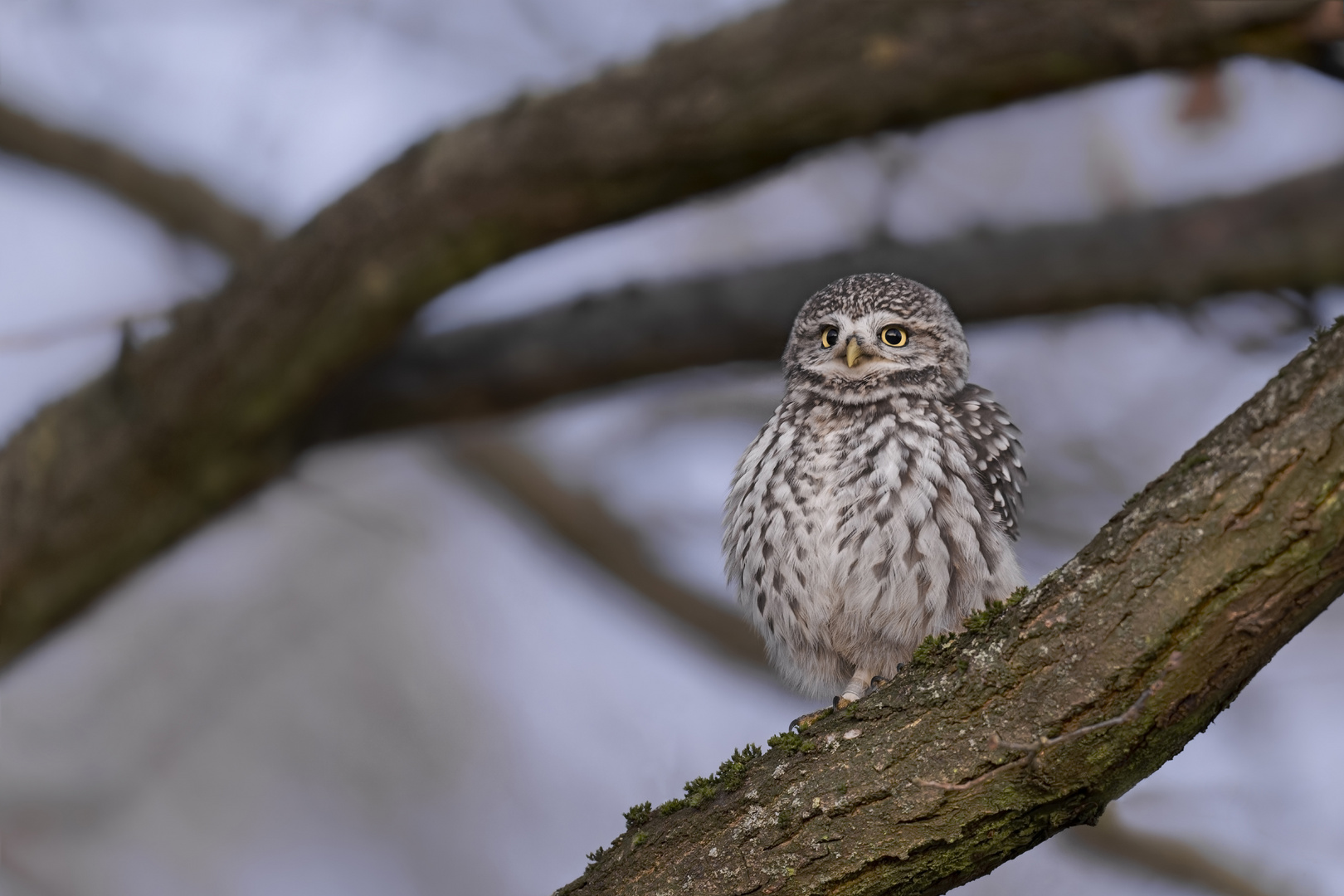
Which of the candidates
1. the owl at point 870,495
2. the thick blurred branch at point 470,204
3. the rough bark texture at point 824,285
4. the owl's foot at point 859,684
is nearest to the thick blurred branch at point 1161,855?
the owl's foot at point 859,684

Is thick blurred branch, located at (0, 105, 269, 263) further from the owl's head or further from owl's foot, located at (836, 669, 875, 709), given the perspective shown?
owl's foot, located at (836, 669, 875, 709)

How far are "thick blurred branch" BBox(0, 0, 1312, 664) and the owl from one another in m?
0.83

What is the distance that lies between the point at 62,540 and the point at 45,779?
3051 mm

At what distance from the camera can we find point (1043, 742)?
2.72 m

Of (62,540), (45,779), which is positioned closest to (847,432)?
(62,540)

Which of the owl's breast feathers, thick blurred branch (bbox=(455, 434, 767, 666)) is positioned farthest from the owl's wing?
thick blurred branch (bbox=(455, 434, 767, 666))

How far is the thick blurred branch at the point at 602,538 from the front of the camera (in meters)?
6.98

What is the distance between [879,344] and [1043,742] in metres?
2.29

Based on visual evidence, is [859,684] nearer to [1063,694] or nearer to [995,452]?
[995,452]

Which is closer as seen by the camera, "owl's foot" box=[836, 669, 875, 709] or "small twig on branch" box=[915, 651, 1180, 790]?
"small twig on branch" box=[915, 651, 1180, 790]

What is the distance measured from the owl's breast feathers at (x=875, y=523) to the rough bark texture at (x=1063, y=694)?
1252 mm

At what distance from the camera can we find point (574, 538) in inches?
294

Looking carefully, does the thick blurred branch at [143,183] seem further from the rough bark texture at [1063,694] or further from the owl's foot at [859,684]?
the rough bark texture at [1063,694]

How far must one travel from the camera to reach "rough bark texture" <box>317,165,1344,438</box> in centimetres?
487
